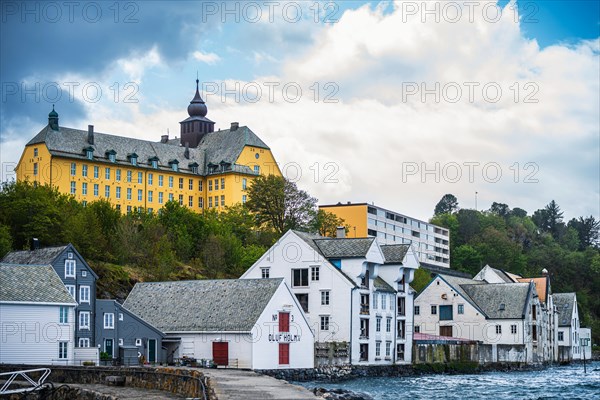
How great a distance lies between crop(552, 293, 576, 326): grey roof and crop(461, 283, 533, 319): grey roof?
80.8ft

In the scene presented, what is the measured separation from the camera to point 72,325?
6353 cm

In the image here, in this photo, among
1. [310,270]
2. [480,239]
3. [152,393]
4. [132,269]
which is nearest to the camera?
[152,393]

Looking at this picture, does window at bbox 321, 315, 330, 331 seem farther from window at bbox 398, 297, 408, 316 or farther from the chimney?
the chimney

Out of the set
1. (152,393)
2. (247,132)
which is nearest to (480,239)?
(247,132)

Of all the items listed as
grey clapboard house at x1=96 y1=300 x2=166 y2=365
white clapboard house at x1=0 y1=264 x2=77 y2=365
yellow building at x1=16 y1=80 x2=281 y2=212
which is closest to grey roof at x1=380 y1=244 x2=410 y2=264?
grey clapboard house at x1=96 y1=300 x2=166 y2=365

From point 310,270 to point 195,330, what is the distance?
1282cm

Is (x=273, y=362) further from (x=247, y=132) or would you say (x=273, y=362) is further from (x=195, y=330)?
(x=247, y=132)

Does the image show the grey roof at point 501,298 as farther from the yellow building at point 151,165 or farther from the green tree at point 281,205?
the yellow building at point 151,165

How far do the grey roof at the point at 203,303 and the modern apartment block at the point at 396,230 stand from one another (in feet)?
238

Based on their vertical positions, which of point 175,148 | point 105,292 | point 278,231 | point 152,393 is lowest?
point 152,393

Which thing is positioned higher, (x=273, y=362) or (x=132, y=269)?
(x=132, y=269)

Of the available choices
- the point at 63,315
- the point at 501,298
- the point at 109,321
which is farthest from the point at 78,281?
the point at 501,298

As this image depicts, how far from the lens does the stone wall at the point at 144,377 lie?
44000 mm

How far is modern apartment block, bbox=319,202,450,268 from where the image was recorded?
5866 inches
